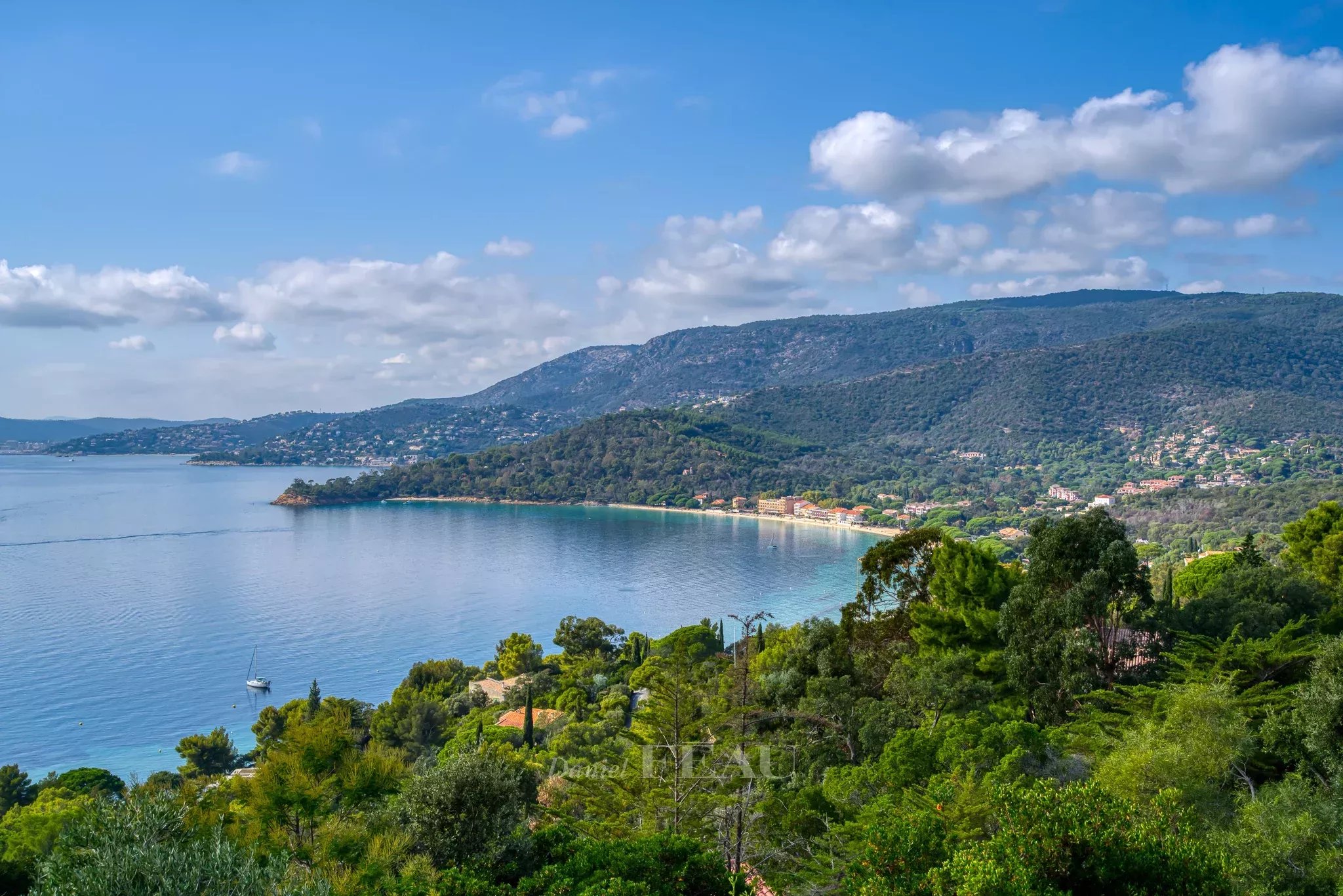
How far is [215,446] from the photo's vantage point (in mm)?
176625

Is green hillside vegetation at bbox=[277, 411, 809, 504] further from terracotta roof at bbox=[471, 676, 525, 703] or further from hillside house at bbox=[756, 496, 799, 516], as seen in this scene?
terracotta roof at bbox=[471, 676, 525, 703]

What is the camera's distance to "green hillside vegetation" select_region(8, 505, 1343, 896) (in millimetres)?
6074

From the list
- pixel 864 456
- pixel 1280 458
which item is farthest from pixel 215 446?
pixel 1280 458

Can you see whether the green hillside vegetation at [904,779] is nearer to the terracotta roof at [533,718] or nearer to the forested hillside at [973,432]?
the terracotta roof at [533,718]

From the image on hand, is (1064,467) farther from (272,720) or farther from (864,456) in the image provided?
(272,720)

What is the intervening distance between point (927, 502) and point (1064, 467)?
1192 inches

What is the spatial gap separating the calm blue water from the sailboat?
418 mm

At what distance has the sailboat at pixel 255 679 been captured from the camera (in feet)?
103

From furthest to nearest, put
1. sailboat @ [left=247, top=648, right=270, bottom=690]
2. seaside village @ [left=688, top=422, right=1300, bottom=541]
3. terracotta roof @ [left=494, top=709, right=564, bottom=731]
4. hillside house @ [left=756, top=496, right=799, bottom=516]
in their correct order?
hillside house @ [left=756, top=496, right=799, bottom=516] → seaside village @ [left=688, top=422, right=1300, bottom=541] → sailboat @ [left=247, top=648, right=270, bottom=690] → terracotta roof @ [left=494, top=709, right=564, bottom=731]

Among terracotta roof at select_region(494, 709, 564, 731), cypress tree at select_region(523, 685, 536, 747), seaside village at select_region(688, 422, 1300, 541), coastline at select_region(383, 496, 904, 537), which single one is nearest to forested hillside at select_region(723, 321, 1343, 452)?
seaside village at select_region(688, 422, 1300, 541)

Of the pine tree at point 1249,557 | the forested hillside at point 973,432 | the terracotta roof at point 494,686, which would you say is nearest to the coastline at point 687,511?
the forested hillside at point 973,432

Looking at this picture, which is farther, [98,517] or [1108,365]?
[1108,365]

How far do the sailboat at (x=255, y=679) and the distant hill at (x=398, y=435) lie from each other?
116835mm

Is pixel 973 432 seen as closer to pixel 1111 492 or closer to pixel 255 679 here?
pixel 1111 492
